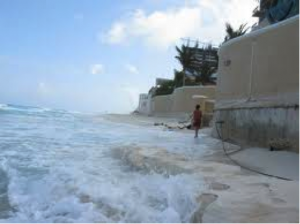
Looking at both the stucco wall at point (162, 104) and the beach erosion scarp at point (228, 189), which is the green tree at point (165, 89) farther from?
the beach erosion scarp at point (228, 189)

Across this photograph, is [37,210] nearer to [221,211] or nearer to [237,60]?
[221,211]

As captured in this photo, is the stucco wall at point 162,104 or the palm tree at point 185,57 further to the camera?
the palm tree at point 185,57

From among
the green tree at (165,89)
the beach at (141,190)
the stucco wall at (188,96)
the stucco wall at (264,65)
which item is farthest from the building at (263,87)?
the green tree at (165,89)

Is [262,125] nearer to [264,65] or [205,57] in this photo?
[264,65]

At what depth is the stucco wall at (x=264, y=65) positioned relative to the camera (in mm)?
11320

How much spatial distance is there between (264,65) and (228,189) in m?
6.96

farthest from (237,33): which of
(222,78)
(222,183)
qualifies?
(222,183)

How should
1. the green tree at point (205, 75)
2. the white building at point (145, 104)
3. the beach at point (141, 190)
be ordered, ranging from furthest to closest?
1. the white building at point (145, 104)
2. the green tree at point (205, 75)
3. the beach at point (141, 190)

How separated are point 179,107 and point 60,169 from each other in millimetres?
28273

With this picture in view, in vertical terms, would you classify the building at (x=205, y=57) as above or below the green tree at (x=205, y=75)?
above

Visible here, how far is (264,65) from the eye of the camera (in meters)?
12.8

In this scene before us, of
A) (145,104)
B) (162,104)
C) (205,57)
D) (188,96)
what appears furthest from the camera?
(145,104)

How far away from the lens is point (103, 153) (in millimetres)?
12773

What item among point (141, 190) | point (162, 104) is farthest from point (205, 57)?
point (141, 190)
